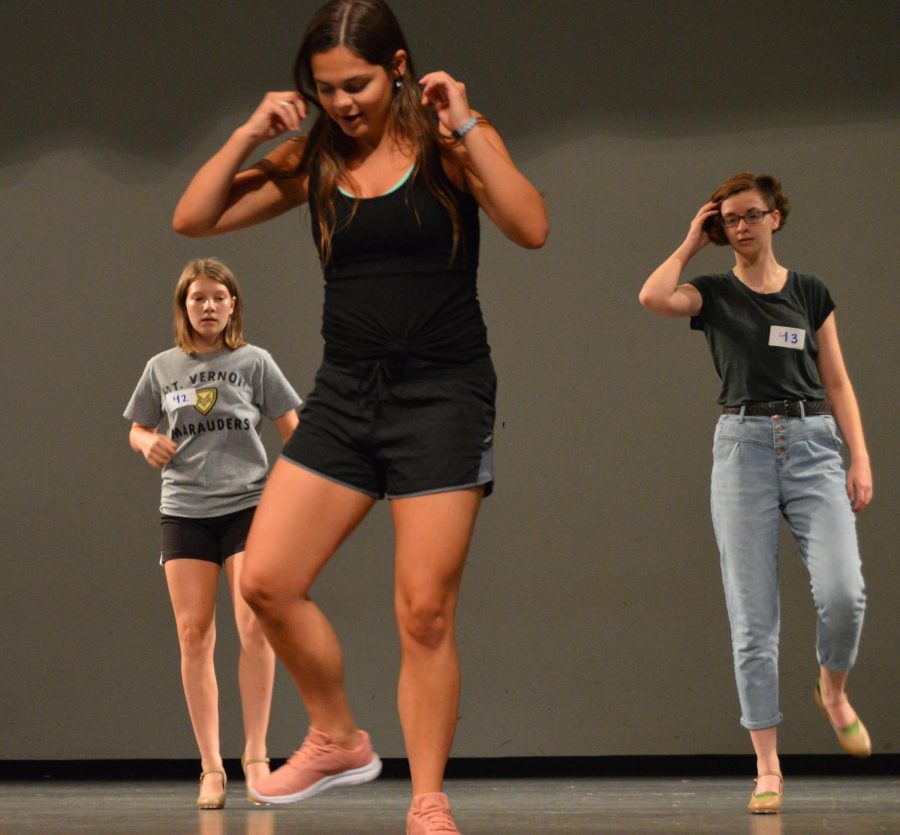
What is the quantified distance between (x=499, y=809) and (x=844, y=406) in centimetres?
149

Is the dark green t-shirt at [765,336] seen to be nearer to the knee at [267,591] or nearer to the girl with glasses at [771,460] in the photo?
the girl with glasses at [771,460]

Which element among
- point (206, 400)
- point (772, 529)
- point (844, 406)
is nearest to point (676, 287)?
point (844, 406)

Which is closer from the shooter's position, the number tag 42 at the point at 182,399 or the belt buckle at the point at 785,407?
the belt buckle at the point at 785,407

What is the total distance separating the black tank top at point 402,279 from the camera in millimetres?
2213

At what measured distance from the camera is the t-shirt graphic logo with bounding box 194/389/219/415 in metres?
3.89

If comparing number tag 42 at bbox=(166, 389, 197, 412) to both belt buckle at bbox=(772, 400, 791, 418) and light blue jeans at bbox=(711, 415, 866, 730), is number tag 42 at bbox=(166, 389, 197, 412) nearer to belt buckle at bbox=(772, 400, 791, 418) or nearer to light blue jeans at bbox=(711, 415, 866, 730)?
light blue jeans at bbox=(711, 415, 866, 730)

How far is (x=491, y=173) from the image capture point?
2158 mm

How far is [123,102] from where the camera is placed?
507 cm

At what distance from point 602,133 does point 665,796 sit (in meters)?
2.42

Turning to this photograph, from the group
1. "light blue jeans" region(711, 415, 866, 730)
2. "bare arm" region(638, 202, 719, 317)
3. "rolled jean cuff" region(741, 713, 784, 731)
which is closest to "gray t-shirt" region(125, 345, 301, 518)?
"bare arm" region(638, 202, 719, 317)

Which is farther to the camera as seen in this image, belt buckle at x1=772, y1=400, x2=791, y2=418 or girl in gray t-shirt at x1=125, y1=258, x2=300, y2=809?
girl in gray t-shirt at x1=125, y1=258, x2=300, y2=809

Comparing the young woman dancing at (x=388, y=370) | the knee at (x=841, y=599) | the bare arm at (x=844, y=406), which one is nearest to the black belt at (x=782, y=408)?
the bare arm at (x=844, y=406)

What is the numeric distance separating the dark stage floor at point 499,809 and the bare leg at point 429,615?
37.3 inches

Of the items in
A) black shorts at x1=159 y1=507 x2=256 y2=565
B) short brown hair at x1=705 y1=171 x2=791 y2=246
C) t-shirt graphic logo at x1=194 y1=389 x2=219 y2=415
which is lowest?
black shorts at x1=159 y1=507 x2=256 y2=565
